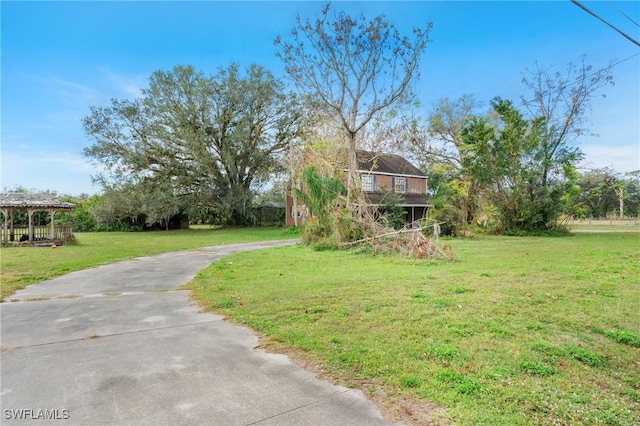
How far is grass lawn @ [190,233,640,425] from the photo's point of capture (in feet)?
9.20

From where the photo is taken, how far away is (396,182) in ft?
101

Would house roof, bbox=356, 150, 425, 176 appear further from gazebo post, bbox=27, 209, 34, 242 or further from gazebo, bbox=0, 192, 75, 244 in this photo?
gazebo post, bbox=27, 209, 34, 242

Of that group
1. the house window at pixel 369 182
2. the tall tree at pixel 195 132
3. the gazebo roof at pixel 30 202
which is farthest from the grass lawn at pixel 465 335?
the tall tree at pixel 195 132

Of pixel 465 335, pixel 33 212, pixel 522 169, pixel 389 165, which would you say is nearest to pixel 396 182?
pixel 389 165

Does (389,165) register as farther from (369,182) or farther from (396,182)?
(369,182)

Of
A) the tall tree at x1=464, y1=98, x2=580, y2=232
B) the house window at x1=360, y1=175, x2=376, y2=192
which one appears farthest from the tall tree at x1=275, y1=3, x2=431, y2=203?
the house window at x1=360, y1=175, x2=376, y2=192

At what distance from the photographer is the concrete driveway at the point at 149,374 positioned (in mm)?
2646

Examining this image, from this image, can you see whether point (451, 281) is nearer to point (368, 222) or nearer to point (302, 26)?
point (368, 222)

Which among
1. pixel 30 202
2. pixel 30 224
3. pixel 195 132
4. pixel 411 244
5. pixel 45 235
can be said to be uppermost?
pixel 195 132

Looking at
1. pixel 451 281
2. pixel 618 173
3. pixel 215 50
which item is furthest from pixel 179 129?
pixel 618 173

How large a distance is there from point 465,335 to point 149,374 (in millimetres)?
3416

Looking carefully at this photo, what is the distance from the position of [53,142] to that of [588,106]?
34.4 metres

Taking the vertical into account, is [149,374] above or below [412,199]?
below

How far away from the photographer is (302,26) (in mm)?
16156
